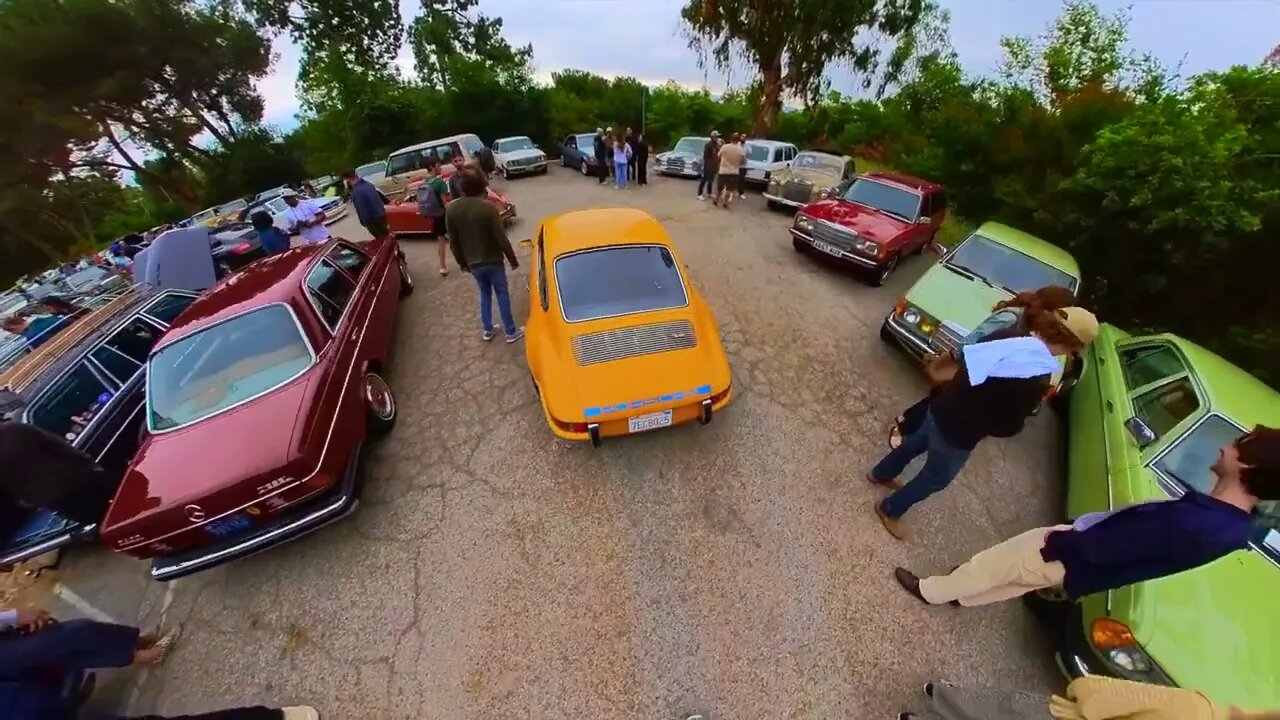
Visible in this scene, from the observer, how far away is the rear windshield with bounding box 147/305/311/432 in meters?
3.70

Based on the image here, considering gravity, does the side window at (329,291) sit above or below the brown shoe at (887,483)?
above

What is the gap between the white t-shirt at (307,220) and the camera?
8.88 metres

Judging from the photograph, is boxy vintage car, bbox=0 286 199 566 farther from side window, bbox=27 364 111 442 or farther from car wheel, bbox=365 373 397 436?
car wheel, bbox=365 373 397 436

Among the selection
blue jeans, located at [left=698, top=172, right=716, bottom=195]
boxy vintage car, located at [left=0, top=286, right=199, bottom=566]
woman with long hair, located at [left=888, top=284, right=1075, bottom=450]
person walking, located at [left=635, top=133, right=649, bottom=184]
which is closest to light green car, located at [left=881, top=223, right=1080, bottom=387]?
woman with long hair, located at [left=888, top=284, right=1075, bottom=450]

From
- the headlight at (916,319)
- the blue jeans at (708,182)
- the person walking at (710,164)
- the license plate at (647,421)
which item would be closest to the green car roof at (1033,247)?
the headlight at (916,319)

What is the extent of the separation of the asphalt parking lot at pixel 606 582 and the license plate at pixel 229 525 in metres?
0.57

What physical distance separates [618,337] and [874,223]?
5.15 m

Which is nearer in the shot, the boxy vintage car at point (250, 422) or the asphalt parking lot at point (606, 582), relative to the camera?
the asphalt parking lot at point (606, 582)

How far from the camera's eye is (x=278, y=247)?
24.3 ft

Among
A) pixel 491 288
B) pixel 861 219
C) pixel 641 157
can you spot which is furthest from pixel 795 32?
pixel 491 288

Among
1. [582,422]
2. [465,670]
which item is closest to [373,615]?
[465,670]

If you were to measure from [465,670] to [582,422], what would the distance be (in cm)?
175

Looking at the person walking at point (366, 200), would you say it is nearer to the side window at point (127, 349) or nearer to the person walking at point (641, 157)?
the side window at point (127, 349)

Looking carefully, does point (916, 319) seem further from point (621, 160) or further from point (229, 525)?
point (621, 160)
